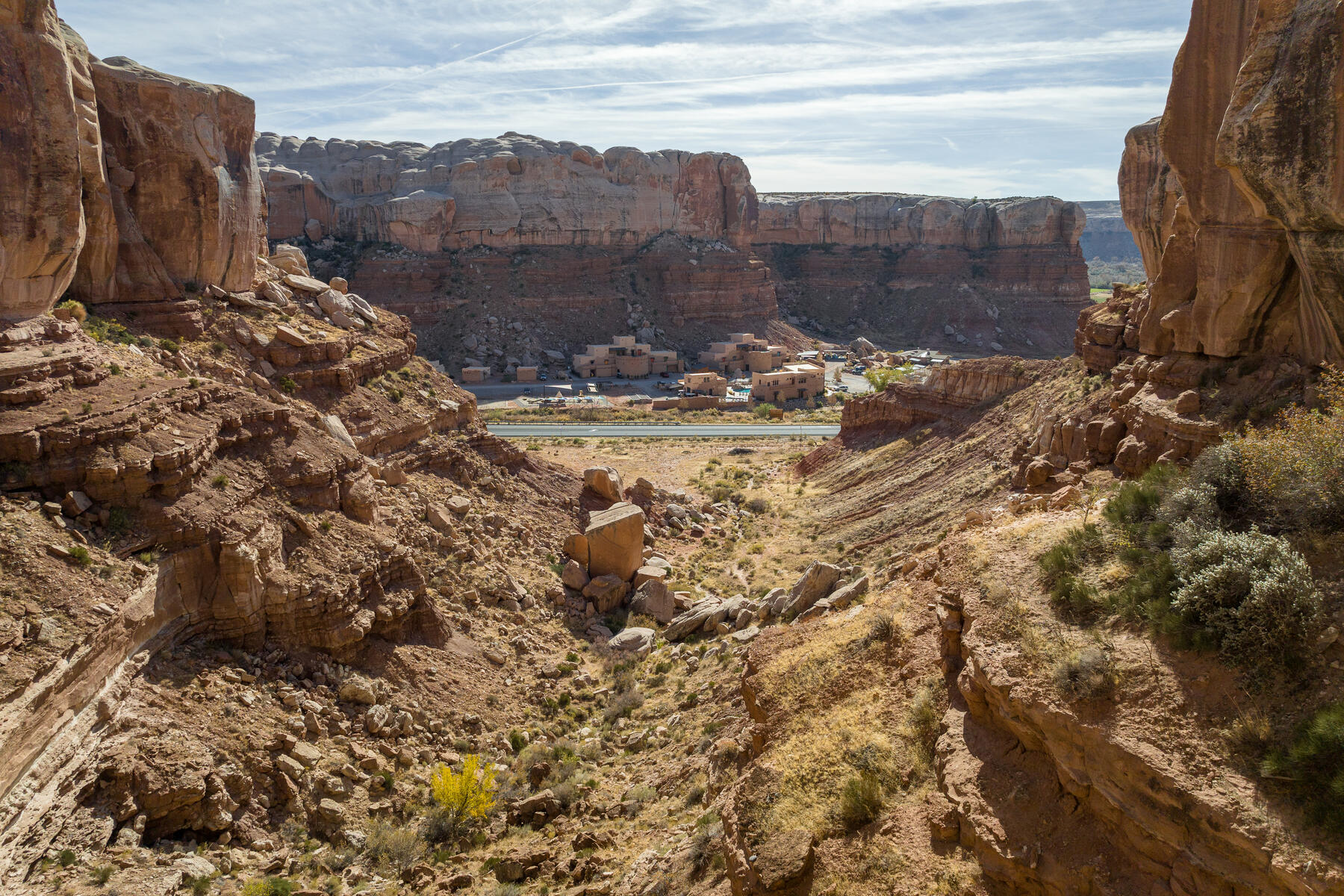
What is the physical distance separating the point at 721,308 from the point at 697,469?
186ft

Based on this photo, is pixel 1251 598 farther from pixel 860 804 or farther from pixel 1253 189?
pixel 1253 189

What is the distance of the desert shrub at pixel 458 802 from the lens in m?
15.5

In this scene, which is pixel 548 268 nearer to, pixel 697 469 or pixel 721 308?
pixel 721 308

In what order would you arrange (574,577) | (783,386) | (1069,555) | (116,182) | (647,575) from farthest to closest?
(783,386) → (647,575) → (574,577) → (116,182) → (1069,555)

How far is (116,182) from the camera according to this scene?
23.0 meters

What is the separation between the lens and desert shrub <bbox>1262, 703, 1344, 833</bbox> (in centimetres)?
755

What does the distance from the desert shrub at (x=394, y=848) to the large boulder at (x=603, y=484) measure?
19075mm

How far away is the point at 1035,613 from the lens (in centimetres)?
1142

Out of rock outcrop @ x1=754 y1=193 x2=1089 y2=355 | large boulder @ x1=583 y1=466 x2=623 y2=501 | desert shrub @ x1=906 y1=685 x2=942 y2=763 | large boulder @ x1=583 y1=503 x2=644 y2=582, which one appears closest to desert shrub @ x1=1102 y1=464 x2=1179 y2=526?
desert shrub @ x1=906 y1=685 x2=942 y2=763

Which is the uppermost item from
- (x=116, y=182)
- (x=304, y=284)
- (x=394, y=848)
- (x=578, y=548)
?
(x=116, y=182)

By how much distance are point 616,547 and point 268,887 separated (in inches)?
622

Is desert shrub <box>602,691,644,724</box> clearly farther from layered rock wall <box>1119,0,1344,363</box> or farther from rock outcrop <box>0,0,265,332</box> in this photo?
rock outcrop <box>0,0,265,332</box>

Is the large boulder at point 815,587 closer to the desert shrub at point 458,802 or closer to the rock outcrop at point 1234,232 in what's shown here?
the rock outcrop at point 1234,232

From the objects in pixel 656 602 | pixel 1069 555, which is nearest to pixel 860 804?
pixel 1069 555
